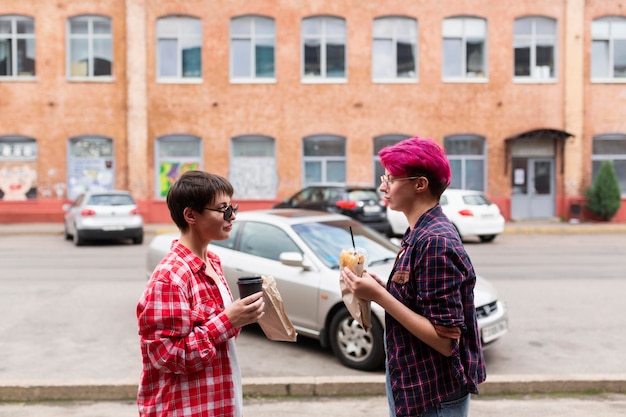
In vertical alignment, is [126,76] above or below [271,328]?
above

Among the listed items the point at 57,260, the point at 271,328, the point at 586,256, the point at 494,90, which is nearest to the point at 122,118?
the point at 57,260

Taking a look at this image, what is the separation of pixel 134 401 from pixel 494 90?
2320 cm

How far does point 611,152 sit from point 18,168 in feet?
75.3

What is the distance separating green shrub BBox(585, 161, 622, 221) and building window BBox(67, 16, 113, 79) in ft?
62.1

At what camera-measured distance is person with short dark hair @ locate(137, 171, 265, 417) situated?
247cm

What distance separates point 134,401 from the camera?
5.46m

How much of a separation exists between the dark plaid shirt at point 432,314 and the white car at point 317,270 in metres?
3.53

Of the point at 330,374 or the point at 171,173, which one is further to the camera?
the point at 171,173

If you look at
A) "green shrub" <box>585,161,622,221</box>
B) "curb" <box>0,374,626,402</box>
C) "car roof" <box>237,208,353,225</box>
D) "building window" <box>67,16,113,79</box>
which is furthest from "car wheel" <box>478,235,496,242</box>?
"building window" <box>67,16,113,79</box>

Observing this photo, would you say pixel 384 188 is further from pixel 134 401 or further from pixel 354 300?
pixel 134 401

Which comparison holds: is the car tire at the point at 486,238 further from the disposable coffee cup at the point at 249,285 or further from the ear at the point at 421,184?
the disposable coffee cup at the point at 249,285

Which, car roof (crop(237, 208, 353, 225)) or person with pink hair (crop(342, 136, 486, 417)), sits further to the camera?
car roof (crop(237, 208, 353, 225))

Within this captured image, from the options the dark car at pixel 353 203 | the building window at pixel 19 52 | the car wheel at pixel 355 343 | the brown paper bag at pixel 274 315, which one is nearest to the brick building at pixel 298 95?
the building window at pixel 19 52

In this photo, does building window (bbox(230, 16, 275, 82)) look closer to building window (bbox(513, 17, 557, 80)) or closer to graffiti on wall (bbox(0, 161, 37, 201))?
graffiti on wall (bbox(0, 161, 37, 201))
